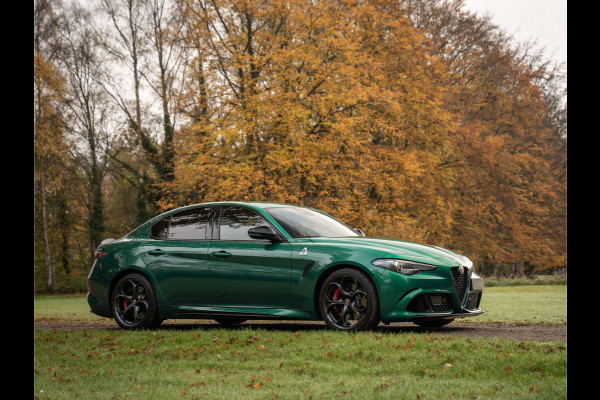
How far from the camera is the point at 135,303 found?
9594 mm

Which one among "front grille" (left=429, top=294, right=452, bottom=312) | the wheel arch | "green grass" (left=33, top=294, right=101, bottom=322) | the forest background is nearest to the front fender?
the wheel arch

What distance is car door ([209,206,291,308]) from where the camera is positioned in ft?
27.8

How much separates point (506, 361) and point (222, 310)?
12.9 feet

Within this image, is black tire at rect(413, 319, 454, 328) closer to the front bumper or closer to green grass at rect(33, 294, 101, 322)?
the front bumper

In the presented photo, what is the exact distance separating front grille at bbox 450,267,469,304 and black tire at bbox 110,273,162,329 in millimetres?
3962

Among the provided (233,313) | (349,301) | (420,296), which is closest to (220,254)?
(233,313)

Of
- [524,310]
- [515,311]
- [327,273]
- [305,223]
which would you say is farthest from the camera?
[524,310]

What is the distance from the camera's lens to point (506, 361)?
6133 mm

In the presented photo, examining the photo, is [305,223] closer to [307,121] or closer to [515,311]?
[515,311]

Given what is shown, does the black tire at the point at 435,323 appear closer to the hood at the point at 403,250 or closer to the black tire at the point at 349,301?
the hood at the point at 403,250

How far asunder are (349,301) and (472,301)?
1.57 meters

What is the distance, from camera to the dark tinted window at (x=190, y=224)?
9344 millimetres

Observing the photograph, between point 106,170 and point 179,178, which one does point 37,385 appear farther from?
point 106,170
